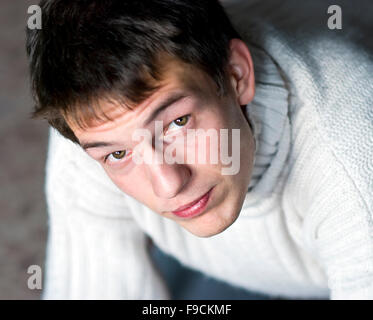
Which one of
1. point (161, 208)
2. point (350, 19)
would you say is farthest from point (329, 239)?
point (350, 19)

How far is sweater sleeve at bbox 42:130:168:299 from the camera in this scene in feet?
3.67

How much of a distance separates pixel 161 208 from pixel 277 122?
0.66 ft

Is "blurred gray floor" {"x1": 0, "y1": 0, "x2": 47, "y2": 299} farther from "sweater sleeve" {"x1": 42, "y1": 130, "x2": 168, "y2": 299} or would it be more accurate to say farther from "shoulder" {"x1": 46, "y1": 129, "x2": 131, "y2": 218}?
"shoulder" {"x1": 46, "y1": 129, "x2": 131, "y2": 218}

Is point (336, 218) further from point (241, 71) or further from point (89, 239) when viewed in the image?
point (89, 239)

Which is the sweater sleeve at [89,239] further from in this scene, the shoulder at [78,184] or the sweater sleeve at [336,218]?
the sweater sleeve at [336,218]

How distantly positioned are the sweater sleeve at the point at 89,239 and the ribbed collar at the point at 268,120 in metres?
0.25

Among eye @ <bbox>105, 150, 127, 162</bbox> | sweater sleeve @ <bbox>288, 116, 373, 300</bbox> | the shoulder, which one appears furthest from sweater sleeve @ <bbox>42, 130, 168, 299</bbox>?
sweater sleeve @ <bbox>288, 116, 373, 300</bbox>

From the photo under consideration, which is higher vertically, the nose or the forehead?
Answer: the forehead

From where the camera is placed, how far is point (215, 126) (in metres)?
0.88

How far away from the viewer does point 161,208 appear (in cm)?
91

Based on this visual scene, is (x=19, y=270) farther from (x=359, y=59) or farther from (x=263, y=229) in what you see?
(x=359, y=59)

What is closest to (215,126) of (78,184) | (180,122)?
(180,122)

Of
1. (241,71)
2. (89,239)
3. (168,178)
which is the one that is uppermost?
(241,71)

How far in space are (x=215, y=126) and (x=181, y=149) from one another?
0.17ft
